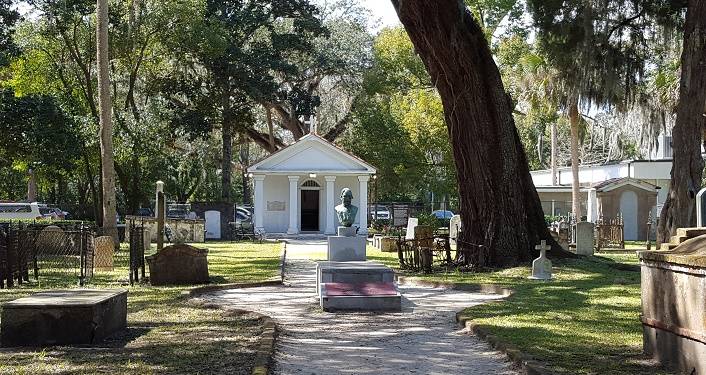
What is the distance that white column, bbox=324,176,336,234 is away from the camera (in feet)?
147

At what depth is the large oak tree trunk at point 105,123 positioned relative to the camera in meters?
26.5

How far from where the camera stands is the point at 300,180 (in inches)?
1807

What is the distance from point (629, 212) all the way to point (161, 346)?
107ft

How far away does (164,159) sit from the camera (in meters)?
43.6

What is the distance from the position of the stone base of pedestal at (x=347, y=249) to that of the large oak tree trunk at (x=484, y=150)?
3.04 m

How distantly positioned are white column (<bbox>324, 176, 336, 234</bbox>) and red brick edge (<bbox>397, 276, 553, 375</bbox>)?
26.5 metres

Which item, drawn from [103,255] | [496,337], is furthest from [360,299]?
[103,255]

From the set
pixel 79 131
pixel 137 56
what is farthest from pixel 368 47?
pixel 79 131

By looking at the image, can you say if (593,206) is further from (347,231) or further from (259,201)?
(347,231)

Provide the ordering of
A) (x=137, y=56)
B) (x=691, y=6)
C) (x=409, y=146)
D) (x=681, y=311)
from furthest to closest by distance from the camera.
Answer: (x=409, y=146) → (x=137, y=56) → (x=691, y=6) → (x=681, y=311)

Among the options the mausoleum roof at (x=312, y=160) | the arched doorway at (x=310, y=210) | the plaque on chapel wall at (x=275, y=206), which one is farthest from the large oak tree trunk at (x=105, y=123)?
the arched doorway at (x=310, y=210)

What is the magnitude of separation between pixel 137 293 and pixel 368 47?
40.5 m

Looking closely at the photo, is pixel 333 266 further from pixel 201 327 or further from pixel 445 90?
pixel 445 90

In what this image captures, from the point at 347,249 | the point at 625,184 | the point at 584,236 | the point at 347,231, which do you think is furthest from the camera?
the point at 625,184
